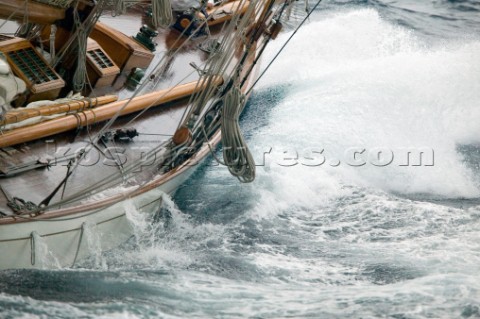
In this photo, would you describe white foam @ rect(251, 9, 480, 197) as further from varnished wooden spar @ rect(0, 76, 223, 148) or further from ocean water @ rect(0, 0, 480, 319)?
varnished wooden spar @ rect(0, 76, 223, 148)

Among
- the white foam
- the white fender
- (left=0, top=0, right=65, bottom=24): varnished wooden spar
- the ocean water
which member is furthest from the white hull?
the white foam

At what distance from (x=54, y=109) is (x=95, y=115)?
1.62ft

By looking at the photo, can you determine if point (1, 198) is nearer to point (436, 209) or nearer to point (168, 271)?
point (168, 271)

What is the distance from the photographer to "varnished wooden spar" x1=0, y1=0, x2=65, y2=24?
8.59m

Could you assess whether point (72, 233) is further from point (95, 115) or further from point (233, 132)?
point (233, 132)

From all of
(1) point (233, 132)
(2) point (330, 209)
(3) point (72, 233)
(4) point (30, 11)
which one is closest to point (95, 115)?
(4) point (30, 11)

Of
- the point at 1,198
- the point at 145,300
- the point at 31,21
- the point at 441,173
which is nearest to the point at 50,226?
the point at 1,198

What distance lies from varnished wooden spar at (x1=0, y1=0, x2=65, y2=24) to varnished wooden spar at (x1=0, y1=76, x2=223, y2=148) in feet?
3.69

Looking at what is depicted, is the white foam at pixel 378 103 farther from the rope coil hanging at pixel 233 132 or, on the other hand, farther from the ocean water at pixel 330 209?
the rope coil hanging at pixel 233 132

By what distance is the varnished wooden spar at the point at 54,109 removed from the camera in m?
8.45

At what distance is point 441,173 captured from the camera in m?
11.7

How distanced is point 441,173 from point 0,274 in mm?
6418

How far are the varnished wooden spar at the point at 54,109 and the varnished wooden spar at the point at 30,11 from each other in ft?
3.18

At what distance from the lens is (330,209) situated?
10312 mm
